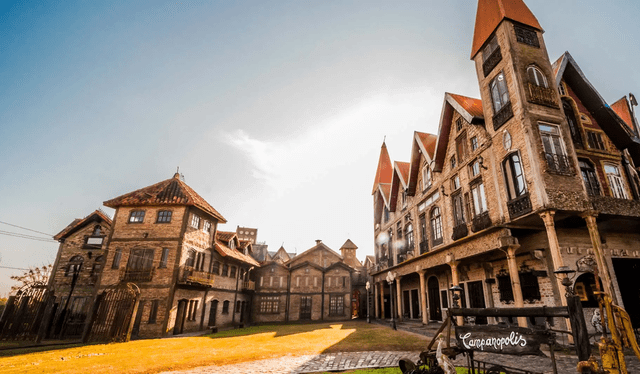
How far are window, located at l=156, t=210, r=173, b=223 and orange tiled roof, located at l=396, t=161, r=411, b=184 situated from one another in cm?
1719

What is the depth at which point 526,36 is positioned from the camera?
42.6ft

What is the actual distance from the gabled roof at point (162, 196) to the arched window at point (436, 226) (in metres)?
16.1

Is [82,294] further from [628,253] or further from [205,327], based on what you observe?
[628,253]

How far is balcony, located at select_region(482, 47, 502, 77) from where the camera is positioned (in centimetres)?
1310

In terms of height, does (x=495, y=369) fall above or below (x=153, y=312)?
above

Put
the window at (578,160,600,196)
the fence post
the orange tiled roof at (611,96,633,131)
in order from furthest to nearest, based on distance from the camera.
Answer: the orange tiled roof at (611,96,633,131), the window at (578,160,600,196), the fence post

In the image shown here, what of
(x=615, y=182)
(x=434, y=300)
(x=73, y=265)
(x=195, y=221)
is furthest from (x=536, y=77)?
(x=73, y=265)

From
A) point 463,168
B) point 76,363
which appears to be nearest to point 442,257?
point 463,168

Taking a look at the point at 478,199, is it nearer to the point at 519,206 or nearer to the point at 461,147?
the point at 519,206

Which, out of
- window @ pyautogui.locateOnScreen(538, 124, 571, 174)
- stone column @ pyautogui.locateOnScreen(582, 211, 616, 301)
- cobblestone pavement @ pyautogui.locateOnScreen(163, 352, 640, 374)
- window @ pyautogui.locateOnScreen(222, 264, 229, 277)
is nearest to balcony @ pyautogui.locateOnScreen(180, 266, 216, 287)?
window @ pyautogui.locateOnScreen(222, 264, 229, 277)

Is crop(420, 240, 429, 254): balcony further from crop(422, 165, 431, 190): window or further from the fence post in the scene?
the fence post

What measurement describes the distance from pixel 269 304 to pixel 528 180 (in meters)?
27.3

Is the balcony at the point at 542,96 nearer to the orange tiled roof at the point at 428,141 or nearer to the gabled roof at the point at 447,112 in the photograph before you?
the gabled roof at the point at 447,112

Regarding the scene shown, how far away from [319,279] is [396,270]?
1283 cm
